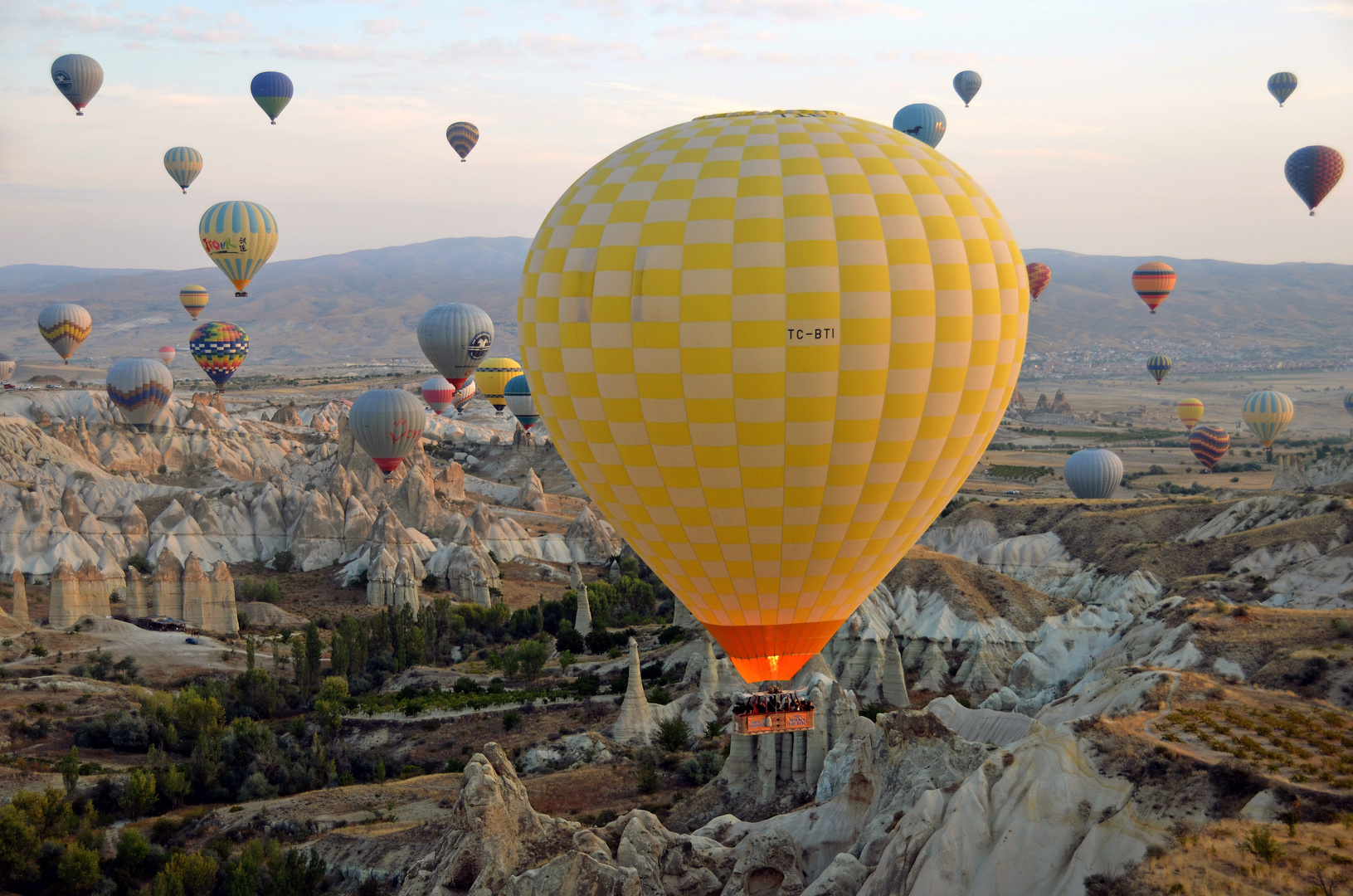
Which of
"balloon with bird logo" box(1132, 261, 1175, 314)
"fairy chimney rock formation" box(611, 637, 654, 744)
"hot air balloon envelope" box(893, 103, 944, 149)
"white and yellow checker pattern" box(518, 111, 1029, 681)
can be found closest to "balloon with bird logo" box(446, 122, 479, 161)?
"hot air balloon envelope" box(893, 103, 944, 149)

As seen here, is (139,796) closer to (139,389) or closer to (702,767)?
(702,767)

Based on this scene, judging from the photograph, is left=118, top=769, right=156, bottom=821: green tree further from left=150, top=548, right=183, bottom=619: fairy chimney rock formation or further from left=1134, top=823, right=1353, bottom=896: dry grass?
left=1134, top=823, right=1353, bottom=896: dry grass

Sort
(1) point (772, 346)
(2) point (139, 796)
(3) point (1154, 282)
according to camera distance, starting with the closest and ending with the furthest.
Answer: (1) point (772, 346) < (2) point (139, 796) < (3) point (1154, 282)

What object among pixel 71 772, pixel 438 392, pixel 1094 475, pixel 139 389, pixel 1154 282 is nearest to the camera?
pixel 71 772

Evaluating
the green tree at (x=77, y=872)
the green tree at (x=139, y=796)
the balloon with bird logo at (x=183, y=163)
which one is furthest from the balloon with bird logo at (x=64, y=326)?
the green tree at (x=77, y=872)

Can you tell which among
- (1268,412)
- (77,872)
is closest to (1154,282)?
(1268,412)

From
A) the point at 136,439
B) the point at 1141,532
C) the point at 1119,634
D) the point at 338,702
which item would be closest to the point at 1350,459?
the point at 1141,532
